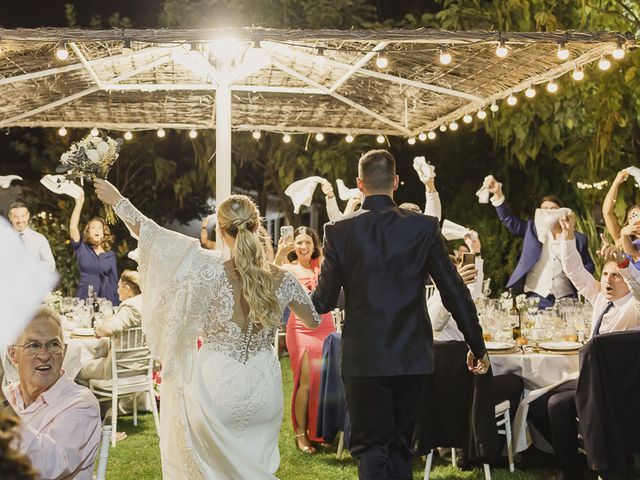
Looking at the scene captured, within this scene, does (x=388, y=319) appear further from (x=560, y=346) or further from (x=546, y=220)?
(x=546, y=220)

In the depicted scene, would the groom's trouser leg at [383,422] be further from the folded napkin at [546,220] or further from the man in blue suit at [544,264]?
the folded napkin at [546,220]

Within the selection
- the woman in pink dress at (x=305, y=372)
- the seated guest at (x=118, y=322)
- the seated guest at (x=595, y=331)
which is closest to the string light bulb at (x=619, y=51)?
the seated guest at (x=595, y=331)

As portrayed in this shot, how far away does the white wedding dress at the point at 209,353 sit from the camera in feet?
13.4

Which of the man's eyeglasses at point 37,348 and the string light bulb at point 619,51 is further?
the string light bulb at point 619,51

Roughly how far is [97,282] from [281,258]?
9.45ft

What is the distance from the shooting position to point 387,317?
12.5 ft

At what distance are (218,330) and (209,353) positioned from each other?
0.40ft

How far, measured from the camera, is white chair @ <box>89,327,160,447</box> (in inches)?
247

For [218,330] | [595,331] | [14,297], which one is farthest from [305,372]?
[14,297]

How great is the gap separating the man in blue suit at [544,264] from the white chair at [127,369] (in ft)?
9.88

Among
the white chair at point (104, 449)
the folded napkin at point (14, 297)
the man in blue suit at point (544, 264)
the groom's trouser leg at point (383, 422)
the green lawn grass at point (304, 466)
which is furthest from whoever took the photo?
the man in blue suit at point (544, 264)

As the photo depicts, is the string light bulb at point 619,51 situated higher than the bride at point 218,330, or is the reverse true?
the string light bulb at point 619,51

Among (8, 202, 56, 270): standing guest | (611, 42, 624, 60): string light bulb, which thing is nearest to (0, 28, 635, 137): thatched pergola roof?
(611, 42, 624, 60): string light bulb

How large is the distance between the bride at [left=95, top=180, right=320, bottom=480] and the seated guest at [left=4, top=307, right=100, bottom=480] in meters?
1.28
